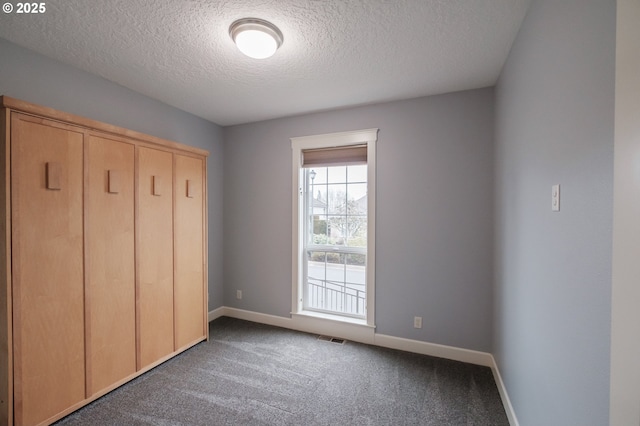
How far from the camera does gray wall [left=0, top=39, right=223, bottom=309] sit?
1942mm

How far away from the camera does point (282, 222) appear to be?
339 centimetres

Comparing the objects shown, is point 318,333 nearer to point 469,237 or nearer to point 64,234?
point 469,237

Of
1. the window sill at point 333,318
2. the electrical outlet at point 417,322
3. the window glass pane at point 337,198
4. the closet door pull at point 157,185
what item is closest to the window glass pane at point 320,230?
the window glass pane at point 337,198

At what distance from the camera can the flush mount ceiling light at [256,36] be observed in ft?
5.54

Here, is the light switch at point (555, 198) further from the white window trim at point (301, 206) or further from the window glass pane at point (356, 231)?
the window glass pane at point (356, 231)

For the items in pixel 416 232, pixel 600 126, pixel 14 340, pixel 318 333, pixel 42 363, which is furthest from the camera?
pixel 318 333

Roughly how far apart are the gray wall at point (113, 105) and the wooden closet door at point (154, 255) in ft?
1.90

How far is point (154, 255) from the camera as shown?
2436 millimetres

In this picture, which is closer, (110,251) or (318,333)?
(110,251)

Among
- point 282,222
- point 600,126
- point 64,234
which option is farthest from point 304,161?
point 600,126

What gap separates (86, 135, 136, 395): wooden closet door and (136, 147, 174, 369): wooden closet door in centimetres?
7

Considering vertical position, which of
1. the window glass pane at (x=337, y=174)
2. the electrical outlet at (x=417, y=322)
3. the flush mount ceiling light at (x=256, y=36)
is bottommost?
the electrical outlet at (x=417, y=322)

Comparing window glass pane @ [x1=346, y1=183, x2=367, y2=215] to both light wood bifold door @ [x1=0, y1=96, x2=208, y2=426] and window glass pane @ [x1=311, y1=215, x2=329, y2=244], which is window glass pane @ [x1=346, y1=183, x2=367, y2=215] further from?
light wood bifold door @ [x1=0, y1=96, x2=208, y2=426]

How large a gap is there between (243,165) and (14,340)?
2.56 meters
